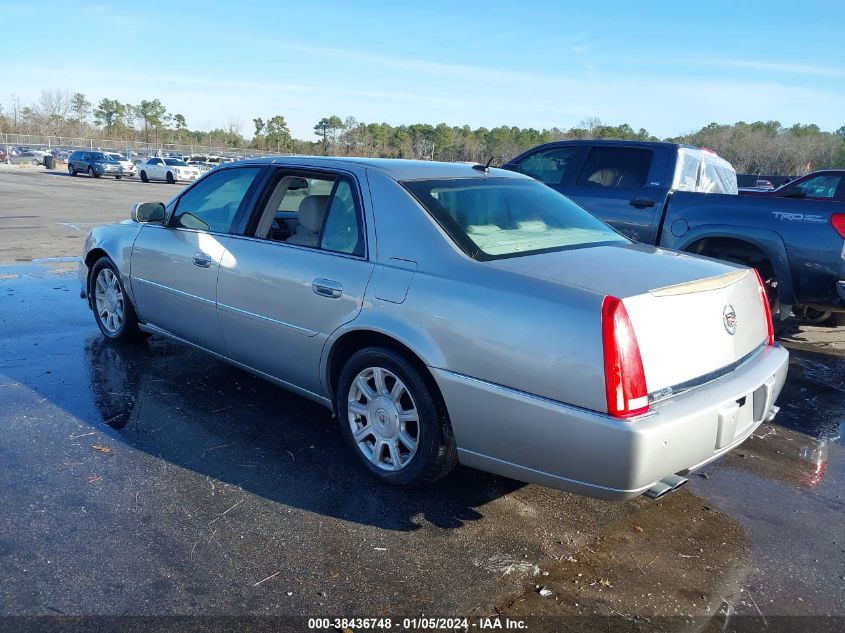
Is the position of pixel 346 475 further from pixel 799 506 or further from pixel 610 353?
pixel 799 506

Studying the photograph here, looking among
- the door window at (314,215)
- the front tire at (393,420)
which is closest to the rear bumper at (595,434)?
the front tire at (393,420)

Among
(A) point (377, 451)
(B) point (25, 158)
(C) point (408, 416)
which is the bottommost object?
(A) point (377, 451)

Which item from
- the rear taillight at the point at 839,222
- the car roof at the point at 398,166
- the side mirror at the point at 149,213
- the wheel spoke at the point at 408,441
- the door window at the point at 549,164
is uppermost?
the door window at the point at 549,164

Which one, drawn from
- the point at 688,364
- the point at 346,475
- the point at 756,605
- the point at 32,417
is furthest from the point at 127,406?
the point at 756,605

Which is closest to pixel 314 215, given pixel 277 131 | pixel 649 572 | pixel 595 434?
pixel 595 434

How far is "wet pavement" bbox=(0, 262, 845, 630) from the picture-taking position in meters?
2.75

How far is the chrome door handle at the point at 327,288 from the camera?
367 centimetres

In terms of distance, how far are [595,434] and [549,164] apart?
19.5 ft

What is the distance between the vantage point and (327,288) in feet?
12.2

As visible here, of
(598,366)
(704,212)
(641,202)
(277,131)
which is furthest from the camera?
(277,131)

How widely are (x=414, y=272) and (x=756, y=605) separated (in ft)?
6.74

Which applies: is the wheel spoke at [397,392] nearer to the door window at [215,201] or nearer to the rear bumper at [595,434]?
the rear bumper at [595,434]

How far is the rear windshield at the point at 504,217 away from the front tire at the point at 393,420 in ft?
2.34

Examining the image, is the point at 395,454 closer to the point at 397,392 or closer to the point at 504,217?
the point at 397,392
